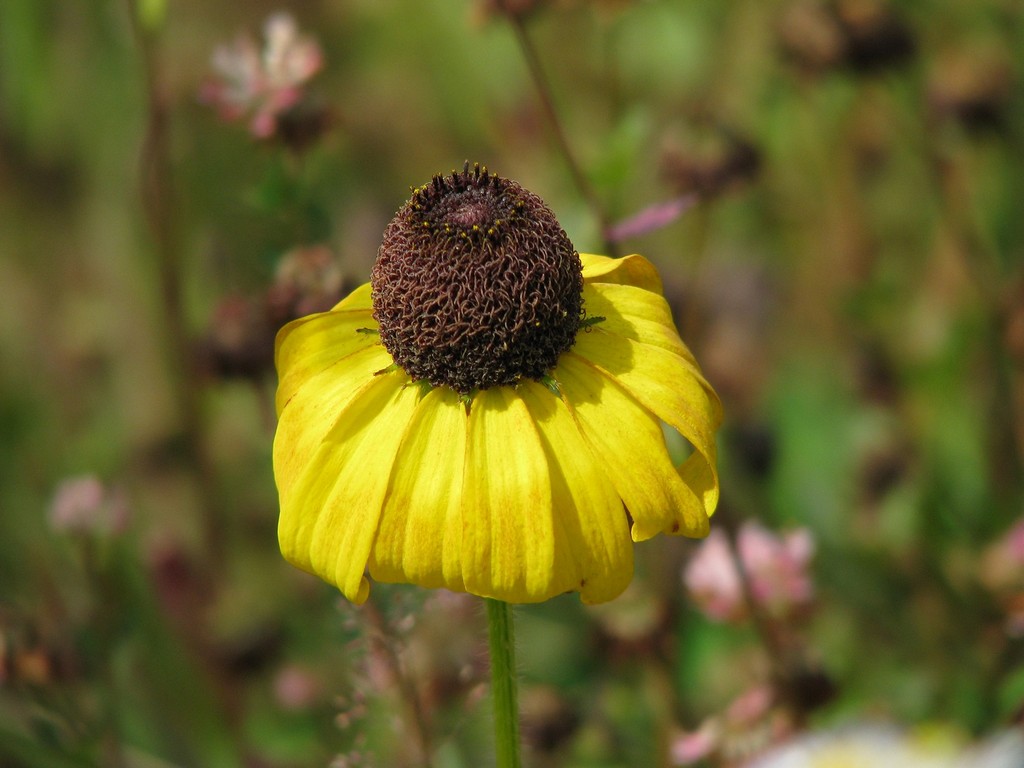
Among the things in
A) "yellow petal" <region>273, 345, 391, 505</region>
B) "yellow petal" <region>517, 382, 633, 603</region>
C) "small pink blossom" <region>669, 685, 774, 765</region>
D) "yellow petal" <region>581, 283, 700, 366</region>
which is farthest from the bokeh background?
"yellow petal" <region>581, 283, 700, 366</region>

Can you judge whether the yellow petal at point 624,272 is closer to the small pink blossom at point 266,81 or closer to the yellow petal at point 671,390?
the yellow petal at point 671,390

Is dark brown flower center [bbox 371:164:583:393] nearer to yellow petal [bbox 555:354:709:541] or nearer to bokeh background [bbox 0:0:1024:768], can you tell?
yellow petal [bbox 555:354:709:541]

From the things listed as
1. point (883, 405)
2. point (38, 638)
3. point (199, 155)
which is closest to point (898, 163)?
point (883, 405)

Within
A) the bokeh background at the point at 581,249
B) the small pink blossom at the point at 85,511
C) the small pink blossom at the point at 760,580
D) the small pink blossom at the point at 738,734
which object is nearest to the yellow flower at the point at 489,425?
the bokeh background at the point at 581,249

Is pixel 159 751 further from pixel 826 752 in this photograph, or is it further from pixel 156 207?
pixel 826 752

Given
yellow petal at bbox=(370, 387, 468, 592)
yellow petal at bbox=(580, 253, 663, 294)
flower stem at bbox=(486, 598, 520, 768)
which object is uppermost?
yellow petal at bbox=(580, 253, 663, 294)

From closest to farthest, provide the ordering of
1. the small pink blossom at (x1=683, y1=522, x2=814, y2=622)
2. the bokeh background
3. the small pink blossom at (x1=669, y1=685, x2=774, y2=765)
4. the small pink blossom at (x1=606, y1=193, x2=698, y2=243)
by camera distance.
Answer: the small pink blossom at (x1=606, y1=193, x2=698, y2=243)
the small pink blossom at (x1=669, y1=685, x2=774, y2=765)
the bokeh background
the small pink blossom at (x1=683, y1=522, x2=814, y2=622)

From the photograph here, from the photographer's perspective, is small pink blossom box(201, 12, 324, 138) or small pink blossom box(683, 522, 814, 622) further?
small pink blossom box(683, 522, 814, 622)
